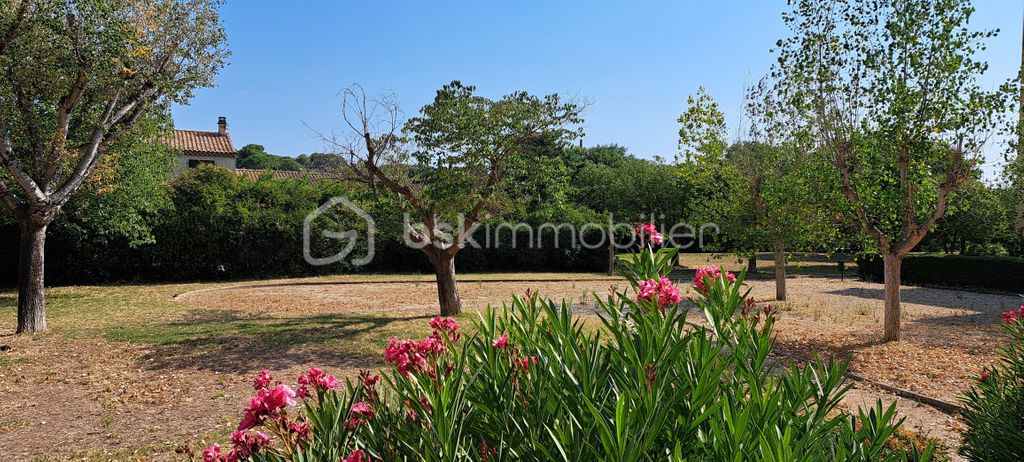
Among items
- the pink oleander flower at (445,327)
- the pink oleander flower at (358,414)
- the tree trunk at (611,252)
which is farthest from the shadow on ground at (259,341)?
the tree trunk at (611,252)

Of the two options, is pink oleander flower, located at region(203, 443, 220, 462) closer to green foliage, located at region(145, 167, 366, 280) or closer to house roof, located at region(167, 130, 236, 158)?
green foliage, located at region(145, 167, 366, 280)

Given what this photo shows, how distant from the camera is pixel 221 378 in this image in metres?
6.90

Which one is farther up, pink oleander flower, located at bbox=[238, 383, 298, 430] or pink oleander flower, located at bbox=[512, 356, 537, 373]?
pink oleander flower, located at bbox=[512, 356, 537, 373]

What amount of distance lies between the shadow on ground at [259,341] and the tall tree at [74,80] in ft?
7.28

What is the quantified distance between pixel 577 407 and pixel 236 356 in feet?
24.0

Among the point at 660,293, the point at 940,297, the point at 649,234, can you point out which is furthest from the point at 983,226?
the point at 660,293

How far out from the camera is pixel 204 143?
36.8 meters

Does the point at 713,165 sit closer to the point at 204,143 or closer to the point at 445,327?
the point at 445,327

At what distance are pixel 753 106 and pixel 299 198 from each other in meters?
14.9

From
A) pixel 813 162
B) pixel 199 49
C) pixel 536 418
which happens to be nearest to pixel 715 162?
pixel 813 162

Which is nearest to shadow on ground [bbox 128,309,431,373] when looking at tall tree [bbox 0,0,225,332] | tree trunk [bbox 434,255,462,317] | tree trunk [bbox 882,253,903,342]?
tree trunk [bbox 434,255,462,317]

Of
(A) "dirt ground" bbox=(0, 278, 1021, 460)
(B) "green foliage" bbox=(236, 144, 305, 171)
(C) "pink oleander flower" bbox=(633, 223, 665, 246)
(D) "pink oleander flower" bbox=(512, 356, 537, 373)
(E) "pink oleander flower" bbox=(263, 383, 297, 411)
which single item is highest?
(B) "green foliage" bbox=(236, 144, 305, 171)

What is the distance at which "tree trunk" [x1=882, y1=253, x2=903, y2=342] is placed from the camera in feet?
29.4

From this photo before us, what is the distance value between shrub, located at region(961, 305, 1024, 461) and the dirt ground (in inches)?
7.6
